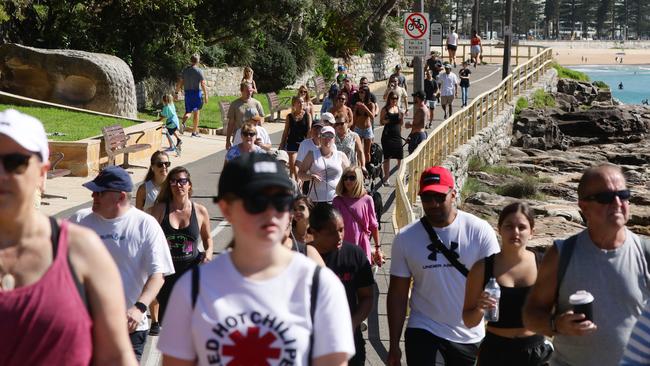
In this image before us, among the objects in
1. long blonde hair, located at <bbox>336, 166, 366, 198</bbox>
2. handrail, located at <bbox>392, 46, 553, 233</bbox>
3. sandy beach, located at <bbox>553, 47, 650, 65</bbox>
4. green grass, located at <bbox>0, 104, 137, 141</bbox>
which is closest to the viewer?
long blonde hair, located at <bbox>336, 166, 366, 198</bbox>

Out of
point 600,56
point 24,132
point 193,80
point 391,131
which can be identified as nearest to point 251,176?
point 24,132

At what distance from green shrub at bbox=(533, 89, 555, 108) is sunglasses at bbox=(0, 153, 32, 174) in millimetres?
34819

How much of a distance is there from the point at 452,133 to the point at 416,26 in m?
2.24

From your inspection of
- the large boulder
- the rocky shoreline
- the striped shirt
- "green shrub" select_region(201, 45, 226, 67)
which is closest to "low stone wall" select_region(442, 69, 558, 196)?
Result: the rocky shoreline

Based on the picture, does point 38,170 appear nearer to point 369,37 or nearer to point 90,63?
point 90,63

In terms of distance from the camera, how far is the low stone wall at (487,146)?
21.3m

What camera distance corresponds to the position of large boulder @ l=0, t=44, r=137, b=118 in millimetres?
23266

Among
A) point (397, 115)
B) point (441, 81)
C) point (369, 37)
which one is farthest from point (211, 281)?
point (369, 37)

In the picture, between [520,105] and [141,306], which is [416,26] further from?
[141,306]

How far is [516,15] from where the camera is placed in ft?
570

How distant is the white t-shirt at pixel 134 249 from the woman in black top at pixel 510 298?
1847 millimetres

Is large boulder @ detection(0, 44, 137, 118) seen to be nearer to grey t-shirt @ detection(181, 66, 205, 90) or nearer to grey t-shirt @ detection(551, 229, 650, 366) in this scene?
grey t-shirt @ detection(181, 66, 205, 90)

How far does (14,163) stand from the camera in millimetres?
3436

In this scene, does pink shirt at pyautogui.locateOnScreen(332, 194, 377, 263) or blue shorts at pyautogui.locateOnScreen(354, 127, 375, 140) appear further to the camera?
blue shorts at pyautogui.locateOnScreen(354, 127, 375, 140)
